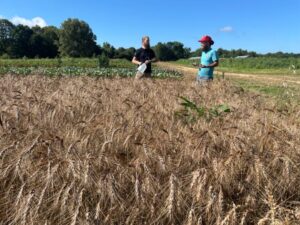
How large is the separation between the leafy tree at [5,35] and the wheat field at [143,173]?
101 m

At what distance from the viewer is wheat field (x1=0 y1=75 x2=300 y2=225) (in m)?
2.40

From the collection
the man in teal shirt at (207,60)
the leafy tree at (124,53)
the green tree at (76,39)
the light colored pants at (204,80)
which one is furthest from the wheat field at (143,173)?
the green tree at (76,39)

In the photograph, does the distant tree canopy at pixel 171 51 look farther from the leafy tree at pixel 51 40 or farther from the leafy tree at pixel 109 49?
the leafy tree at pixel 51 40

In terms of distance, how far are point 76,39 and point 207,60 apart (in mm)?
96061

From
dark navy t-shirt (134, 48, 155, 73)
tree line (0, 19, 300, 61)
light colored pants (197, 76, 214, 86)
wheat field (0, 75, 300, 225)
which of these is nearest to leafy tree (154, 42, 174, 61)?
tree line (0, 19, 300, 61)

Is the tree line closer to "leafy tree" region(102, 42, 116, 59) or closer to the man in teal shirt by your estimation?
"leafy tree" region(102, 42, 116, 59)

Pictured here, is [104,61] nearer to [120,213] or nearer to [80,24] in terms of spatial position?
[120,213]

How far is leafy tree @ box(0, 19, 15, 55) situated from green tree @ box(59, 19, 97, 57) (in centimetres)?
1225

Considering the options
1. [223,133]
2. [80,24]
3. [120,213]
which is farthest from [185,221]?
[80,24]

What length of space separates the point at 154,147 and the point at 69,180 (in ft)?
2.86

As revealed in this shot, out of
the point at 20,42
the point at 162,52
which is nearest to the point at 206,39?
the point at 20,42

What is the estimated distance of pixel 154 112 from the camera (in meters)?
4.47

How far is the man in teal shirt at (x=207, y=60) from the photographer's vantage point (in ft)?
30.8

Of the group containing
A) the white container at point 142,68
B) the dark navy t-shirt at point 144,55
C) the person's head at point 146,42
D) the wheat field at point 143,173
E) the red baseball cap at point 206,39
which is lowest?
the white container at point 142,68
